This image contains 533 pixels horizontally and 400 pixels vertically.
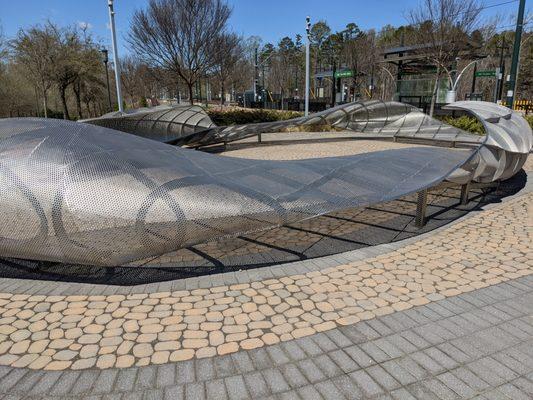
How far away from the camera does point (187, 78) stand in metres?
28.5

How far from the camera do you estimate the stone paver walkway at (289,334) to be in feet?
8.76

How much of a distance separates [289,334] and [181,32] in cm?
2628

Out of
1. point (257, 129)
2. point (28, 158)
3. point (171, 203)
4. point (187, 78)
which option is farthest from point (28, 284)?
point (187, 78)

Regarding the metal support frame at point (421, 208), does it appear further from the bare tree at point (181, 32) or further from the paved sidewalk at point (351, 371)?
the bare tree at point (181, 32)

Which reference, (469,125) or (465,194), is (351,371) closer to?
(465,194)

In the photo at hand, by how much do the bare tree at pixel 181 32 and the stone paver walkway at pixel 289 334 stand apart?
24845 millimetres

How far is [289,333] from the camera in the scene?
10.8 feet

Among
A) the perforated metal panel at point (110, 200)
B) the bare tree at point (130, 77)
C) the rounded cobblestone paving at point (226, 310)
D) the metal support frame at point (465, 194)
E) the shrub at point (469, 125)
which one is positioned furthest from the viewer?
the bare tree at point (130, 77)

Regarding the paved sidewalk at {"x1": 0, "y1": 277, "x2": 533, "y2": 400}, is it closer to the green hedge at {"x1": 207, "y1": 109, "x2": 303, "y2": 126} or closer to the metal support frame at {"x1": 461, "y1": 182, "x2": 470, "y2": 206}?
the metal support frame at {"x1": 461, "y1": 182, "x2": 470, "y2": 206}

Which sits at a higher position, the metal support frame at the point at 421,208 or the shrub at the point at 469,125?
the shrub at the point at 469,125

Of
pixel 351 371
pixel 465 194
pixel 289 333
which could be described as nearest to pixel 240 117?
pixel 465 194

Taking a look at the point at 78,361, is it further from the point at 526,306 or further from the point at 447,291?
the point at 526,306

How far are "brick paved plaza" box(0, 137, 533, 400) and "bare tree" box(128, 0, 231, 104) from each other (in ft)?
81.1

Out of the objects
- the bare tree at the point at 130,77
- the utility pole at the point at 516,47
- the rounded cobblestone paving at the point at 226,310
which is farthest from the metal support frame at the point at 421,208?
the bare tree at the point at 130,77
